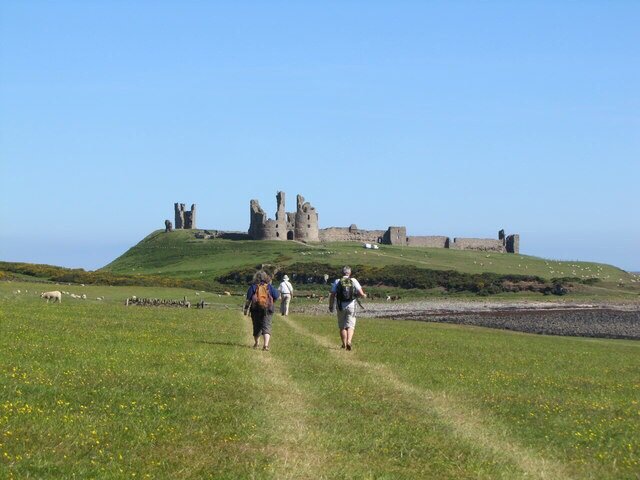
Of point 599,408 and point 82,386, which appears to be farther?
point 599,408

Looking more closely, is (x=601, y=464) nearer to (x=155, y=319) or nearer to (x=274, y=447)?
(x=274, y=447)

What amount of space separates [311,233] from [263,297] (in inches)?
4774

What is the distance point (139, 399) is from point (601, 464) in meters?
7.14

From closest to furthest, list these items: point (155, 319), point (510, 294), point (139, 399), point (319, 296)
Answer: point (139, 399) → point (155, 319) → point (319, 296) → point (510, 294)

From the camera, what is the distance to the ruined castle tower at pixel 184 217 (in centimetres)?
17123

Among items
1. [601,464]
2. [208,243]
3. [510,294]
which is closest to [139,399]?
[601,464]

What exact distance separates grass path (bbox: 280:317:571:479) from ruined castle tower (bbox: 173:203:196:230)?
14970cm

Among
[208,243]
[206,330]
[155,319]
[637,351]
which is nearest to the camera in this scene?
[206,330]

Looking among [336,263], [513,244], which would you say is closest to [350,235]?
[513,244]

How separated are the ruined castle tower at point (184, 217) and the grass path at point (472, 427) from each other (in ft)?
491

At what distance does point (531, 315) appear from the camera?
70312mm

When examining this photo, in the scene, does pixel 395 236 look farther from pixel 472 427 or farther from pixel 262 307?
pixel 472 427

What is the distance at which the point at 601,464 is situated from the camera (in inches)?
545

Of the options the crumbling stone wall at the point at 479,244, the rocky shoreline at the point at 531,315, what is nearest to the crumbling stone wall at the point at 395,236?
the crumbling stone wall at the point at 479,244
